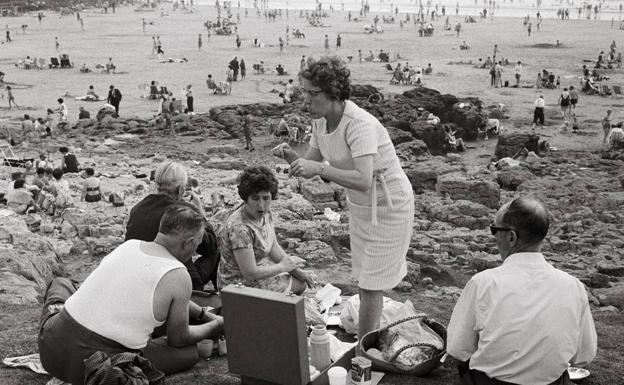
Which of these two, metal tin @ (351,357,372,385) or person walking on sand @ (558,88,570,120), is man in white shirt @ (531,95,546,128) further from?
metal tin @ (351,357,372,385)

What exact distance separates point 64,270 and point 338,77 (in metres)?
6.22

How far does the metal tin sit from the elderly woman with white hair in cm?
181

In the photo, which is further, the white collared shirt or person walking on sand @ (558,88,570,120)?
person walking on sand @ (558,88,570,120)

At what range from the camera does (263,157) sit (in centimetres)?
1867

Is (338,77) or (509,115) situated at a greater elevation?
(338,77)

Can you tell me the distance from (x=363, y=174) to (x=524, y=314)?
1.29 meters

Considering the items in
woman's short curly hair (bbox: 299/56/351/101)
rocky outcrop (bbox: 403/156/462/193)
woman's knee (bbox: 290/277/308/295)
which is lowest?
rocky outcrop (bbox: 403/156/462/193)

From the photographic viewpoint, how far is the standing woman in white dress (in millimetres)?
4371

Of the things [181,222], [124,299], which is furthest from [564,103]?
[124,299]

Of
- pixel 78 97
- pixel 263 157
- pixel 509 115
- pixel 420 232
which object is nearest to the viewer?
pixel 420 232

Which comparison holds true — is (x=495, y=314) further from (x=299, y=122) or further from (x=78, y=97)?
(x=78, y=97)

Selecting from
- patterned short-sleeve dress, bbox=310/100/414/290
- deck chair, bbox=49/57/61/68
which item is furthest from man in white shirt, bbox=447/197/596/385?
deck chair, bbox=49/57/61/68

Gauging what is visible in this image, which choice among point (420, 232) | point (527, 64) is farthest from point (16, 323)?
point (527, 64)

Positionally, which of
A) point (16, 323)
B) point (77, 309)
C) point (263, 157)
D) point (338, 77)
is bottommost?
point (263, 157)
